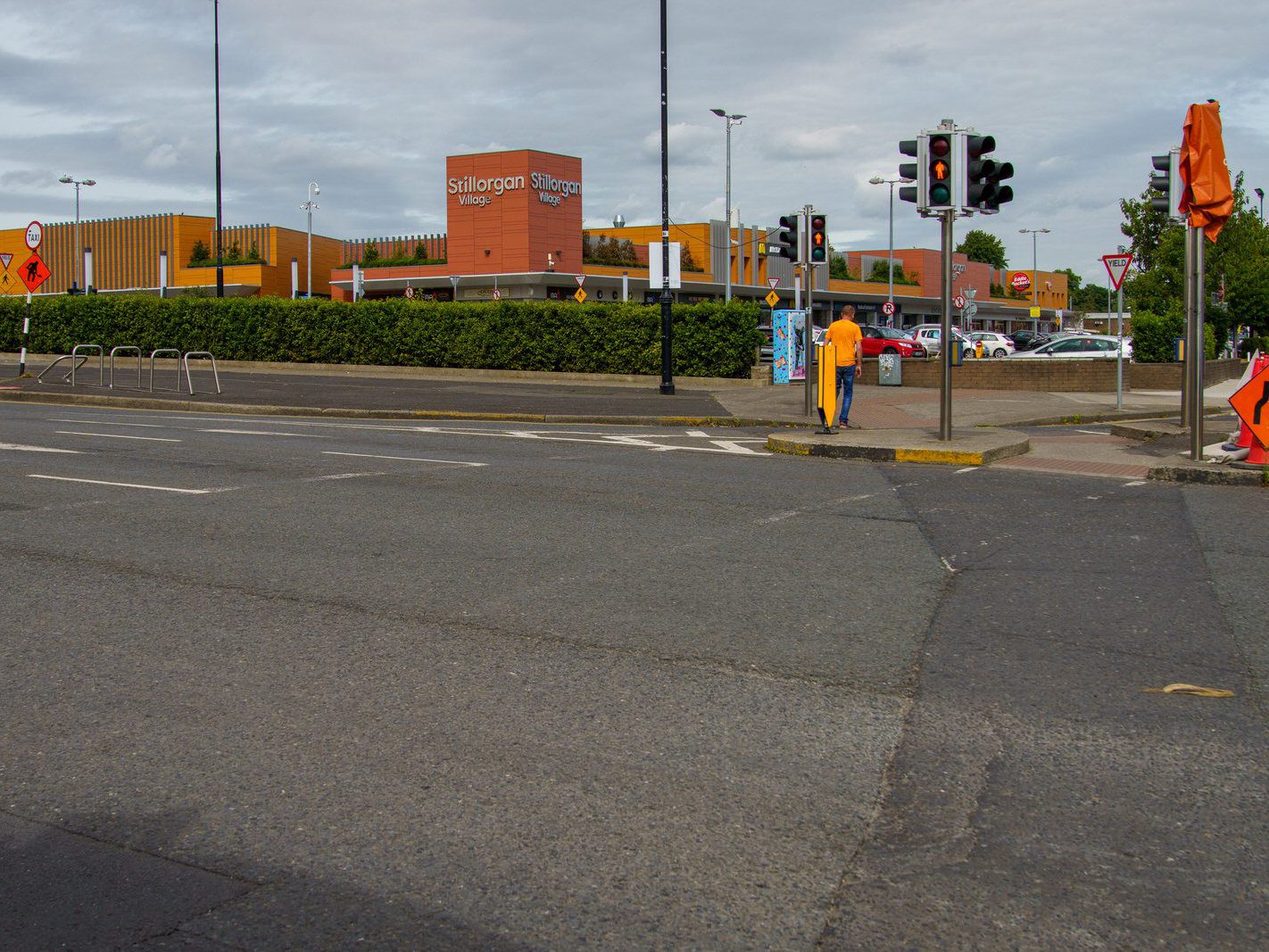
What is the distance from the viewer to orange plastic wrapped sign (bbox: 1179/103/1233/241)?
13.7 meters

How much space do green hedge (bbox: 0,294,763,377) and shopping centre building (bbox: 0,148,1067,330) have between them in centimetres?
1747

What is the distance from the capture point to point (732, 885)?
347 cm

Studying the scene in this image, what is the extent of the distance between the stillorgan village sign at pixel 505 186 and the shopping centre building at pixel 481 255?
0.06 m

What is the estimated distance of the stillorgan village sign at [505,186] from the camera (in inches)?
2404

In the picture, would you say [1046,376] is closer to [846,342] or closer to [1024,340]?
[846,342]

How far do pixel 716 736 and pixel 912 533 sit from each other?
4880mm

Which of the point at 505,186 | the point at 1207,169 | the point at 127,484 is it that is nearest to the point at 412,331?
the point at 127,484

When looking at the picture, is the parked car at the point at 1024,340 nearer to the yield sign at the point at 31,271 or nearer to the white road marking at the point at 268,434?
the yield sign at the point at 31,271

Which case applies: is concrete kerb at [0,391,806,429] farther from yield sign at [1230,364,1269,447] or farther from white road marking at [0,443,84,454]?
yield sign at [1230,364,1269,447]

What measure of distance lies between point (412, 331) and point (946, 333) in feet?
72.1

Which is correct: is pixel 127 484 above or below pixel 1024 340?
below

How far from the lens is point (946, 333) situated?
15.3m

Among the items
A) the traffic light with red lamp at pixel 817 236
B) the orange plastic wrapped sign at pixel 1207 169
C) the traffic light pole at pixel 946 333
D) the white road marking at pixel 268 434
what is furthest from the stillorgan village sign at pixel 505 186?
the orange plastic wrapped sign at pixel 1207 169

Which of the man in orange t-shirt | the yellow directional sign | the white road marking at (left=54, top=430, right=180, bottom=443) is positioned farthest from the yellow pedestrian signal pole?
the white road marking at (left=54, top=430, right=180, bottom=443)
